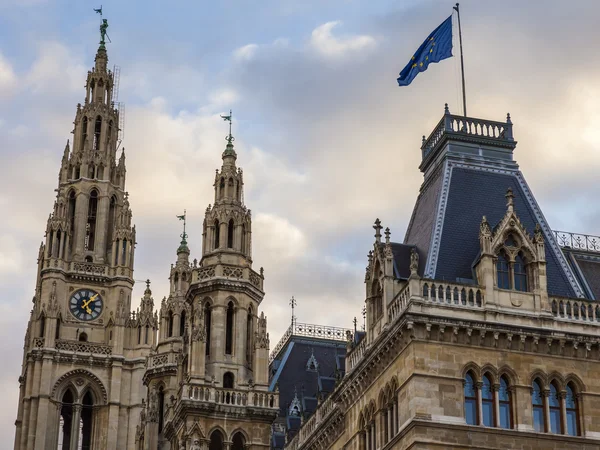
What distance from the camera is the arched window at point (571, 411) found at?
4584 cm

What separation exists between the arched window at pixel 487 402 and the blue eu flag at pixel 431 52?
1465cm

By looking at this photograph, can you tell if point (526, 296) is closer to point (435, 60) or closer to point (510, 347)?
point (510, 347)

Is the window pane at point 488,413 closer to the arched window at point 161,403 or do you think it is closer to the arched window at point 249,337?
the arched window at point 249,337

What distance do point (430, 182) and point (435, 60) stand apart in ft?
16.6

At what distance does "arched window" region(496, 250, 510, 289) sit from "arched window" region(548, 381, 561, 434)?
12.8 ft

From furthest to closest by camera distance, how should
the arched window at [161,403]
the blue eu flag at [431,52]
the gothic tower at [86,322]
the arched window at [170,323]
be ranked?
the gothic tower at [86,322] → the arched window at [170,323] → the arched window at [161,403] → the blue eu flag at [431,52]

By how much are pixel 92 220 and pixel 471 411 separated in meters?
73.9

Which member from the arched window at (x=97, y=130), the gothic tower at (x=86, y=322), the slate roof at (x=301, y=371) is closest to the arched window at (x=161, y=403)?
the slate roof at (x=301, y=371)

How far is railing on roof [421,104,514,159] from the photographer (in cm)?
5374

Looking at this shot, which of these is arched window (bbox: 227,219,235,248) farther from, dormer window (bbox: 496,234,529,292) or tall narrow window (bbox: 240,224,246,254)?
dormer window (bbox: 496,234,529,292)

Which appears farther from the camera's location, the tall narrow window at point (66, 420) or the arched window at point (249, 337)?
the tall narrow window at point (66, 420)

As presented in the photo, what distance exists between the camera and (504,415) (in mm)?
45531

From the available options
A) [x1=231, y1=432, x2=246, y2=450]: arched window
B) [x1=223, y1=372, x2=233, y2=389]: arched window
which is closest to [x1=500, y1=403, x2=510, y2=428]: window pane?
[x1=231, y1=432, x2=246, y2=450]: arched window

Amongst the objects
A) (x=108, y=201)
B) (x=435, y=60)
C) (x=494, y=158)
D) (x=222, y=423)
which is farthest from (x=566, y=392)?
(x=108, y=201)
